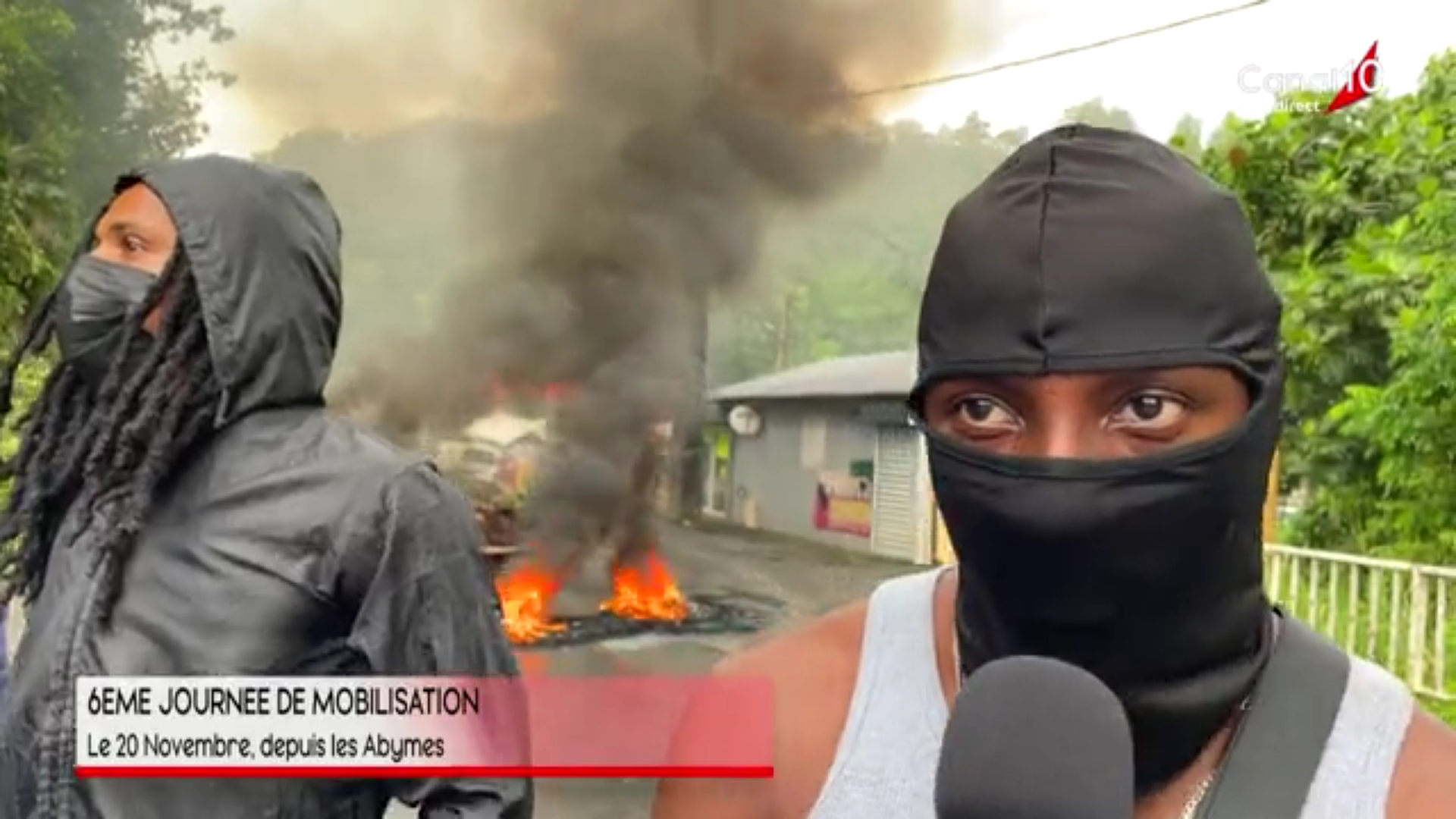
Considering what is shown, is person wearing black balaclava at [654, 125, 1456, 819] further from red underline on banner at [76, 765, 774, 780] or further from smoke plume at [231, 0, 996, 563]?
smoke plume at [231, 0, 996, 563]

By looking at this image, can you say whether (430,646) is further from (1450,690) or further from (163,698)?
(1450,690)

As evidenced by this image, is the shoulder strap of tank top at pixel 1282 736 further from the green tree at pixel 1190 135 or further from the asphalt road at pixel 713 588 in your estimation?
the green tree at pixel 1190 135

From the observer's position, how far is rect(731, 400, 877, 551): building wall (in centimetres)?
677

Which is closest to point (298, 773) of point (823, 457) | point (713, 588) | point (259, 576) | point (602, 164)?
point (259, 576)

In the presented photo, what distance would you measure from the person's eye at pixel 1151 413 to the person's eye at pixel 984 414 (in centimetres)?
7

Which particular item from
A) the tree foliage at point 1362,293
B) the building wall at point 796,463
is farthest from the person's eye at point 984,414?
the building wall at point 796,463

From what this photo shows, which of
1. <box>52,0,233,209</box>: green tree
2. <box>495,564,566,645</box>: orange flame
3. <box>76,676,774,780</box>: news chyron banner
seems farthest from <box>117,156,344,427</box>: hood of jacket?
<box>495,564,566,645</box>: orange flame

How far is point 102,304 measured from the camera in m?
1.41

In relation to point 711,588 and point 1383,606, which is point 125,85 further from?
point 1383,606

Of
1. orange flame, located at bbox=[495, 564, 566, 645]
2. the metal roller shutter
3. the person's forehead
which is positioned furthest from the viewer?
orange flame, located at bbox=[495, 564, 566, 645]

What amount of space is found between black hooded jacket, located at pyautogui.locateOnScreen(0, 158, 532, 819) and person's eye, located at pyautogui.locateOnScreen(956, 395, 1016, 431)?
0.61m

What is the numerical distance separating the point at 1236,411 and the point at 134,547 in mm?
1037

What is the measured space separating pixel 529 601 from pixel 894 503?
2589 mm

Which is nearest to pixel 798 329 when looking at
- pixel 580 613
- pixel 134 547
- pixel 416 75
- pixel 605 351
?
pixel 605 351
